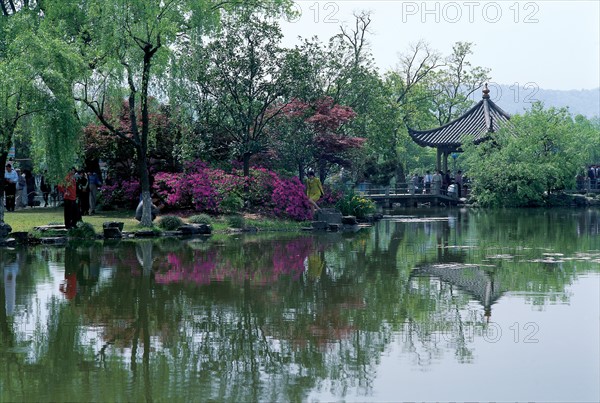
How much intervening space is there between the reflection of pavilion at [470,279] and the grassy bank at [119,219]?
32.9ft

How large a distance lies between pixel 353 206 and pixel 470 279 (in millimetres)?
17291

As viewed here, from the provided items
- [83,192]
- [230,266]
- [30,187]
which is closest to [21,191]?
[30,187]

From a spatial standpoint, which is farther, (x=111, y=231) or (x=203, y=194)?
(x=203, y=194)

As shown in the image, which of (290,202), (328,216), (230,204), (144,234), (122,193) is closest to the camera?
(144,234)

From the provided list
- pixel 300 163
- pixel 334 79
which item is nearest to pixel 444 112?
pixel 334 79

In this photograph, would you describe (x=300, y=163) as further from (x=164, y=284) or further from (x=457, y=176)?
(x=164, y=284)

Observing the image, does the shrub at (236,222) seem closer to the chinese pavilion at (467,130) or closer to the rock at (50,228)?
the rock at (50,228)

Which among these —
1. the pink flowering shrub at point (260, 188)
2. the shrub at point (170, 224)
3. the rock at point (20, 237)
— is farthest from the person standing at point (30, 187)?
the rock at point (20, 237)

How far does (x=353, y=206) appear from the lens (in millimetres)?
31516

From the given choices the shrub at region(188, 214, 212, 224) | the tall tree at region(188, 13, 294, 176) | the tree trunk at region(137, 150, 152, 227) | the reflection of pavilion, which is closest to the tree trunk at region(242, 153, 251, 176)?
the tall tree at region(188, 13, 294, 176)

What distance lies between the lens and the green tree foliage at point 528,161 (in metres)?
42.2

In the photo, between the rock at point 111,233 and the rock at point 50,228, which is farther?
the rock at point 111,233

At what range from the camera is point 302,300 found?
1217 centimetres

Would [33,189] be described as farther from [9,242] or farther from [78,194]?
[9,242]
